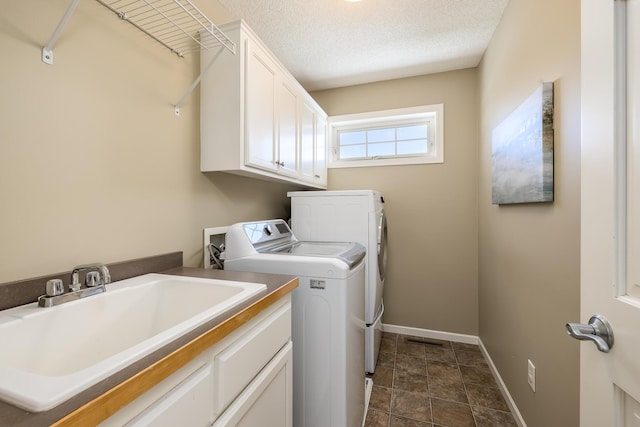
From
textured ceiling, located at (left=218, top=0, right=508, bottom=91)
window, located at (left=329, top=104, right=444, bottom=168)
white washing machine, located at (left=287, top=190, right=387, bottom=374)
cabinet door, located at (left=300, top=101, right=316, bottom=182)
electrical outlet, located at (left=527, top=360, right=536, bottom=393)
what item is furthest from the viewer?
window, located at (left=329, top=104, right=444, bottom=168)

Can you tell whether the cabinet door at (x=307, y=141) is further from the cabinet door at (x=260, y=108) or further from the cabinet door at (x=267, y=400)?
the cabinet door at (x=267, y=400)

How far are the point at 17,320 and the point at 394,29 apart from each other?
2.43 metres

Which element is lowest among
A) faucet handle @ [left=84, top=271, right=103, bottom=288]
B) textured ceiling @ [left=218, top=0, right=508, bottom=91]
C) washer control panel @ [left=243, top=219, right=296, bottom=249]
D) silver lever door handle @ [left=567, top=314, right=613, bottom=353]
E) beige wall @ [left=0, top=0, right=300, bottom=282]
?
silver lever door handle @ [left=567, top=314, right=613, bottom=353]

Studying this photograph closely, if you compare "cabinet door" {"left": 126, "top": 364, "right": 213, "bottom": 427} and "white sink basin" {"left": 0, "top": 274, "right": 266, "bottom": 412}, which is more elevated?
"white sink basin" {"left": 0, "top": 274, "right": 266, "bottom": 412}

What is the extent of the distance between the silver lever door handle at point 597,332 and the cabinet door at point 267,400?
2.79 feet

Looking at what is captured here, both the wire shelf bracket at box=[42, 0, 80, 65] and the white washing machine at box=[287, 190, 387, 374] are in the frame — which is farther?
the white washing machine at box=[287, 190, 387, 374]

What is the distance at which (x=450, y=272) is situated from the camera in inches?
102

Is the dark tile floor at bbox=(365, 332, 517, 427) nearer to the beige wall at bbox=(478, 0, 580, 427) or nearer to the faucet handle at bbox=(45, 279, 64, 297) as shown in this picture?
the beige wall at bbox=(478, 0, 580, 427)

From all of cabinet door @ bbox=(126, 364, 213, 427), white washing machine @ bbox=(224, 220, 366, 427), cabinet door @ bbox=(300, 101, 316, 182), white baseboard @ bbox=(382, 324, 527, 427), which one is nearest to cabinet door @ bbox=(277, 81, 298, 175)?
cabinet door @ bbox=(300, 101, 316, 182)

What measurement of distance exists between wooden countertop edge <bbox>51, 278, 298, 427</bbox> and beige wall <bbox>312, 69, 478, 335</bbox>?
2.24m

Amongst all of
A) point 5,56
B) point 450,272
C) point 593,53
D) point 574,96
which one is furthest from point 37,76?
point 450,272

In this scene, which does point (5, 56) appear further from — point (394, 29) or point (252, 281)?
point (394, 29)

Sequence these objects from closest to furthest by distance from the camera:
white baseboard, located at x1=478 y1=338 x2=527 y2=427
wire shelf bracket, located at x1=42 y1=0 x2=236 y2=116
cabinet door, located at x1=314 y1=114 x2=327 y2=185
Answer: wire shelf bracket, located at x1=42 y1=0 x2=236 y2=116 → white baseboard, located at x1=478 y1=338 x2=527 y2=427 → cabinet door, located at x1=314 y1=114 x2=327 y2=185

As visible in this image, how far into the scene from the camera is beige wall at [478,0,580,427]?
1080 mm
